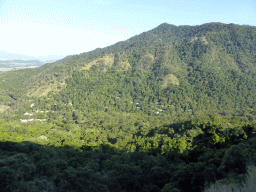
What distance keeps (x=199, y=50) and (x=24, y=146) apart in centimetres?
19616

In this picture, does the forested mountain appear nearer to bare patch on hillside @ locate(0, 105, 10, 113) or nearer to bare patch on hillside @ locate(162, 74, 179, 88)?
bare patch on hillside @ locate(162, 74, 179, 88)

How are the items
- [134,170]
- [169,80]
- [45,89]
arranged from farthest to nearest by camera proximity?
[169,80]
[45,89]
[134,170]

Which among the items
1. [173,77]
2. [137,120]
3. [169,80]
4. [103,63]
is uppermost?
[103,63]

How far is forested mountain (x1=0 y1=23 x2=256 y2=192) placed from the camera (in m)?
22.7

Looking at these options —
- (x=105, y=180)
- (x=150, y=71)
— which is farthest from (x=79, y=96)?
(x=105, y=180)

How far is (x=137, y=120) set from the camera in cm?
9694

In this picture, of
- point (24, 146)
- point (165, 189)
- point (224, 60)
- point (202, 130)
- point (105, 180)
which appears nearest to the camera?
point (165, 189)

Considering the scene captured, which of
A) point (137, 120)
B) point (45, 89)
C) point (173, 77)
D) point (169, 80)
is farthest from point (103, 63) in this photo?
point (137, 120)

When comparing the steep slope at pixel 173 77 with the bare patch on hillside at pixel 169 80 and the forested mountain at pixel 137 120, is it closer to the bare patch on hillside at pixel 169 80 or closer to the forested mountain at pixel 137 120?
the bare patch on hillside at pixel 169 80

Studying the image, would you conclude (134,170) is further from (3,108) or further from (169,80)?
(169,80)

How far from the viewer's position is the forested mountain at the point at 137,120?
74.6 ft

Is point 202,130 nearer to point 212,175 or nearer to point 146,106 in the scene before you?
point 212,175

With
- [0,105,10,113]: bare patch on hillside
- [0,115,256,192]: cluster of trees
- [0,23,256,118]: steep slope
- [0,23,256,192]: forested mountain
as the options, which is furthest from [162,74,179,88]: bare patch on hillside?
[0,105,10,113]: bare patch on hillside

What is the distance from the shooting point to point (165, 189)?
63.0ft
